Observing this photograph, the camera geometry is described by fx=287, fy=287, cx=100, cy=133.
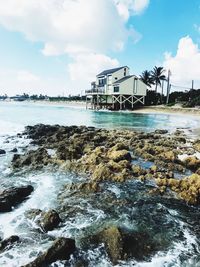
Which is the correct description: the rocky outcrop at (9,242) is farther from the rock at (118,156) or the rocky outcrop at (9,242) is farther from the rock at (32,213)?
the rock at (118,156)

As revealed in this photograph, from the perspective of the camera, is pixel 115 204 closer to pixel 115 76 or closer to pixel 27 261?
pixel 27 261

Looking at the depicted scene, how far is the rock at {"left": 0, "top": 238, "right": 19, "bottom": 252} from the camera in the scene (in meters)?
6.30

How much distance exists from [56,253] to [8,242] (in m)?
1.31

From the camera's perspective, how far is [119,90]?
57.8 m

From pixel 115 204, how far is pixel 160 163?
474cm

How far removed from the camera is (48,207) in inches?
339

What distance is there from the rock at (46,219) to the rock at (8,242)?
0.76m

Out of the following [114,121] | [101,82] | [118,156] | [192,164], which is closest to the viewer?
[192,164]

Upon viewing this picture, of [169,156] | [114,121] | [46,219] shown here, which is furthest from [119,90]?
[46,219]

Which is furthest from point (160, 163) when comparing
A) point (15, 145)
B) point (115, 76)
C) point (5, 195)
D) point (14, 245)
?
point (115, 76)

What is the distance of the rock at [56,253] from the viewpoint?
5641 mm

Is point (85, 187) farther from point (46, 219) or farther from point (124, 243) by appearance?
point (124, 243)

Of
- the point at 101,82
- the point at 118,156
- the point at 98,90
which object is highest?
the point at 101,82

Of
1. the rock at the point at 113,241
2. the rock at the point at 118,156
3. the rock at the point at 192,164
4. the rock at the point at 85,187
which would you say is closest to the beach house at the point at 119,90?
the rock at the point at 118,156
